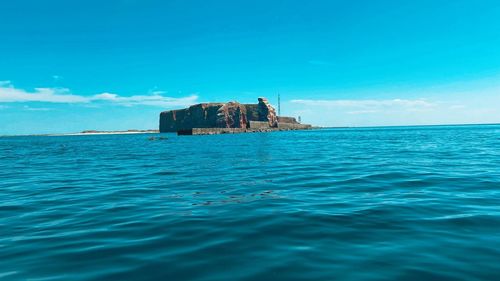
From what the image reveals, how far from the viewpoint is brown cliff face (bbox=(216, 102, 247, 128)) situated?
174 m

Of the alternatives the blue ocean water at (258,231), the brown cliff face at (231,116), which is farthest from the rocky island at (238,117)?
the blue ocean water at (258,231)

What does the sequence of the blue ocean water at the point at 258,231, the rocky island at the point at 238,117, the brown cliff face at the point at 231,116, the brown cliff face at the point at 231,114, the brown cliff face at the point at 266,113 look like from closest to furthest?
the blue ocean water at the point at 258,231, the rocky island at the point at 238,117, the brown cliff face at the point at 231,116, the brown cliff face at the point at 231,114, the brown cliff face at the point at 266,113

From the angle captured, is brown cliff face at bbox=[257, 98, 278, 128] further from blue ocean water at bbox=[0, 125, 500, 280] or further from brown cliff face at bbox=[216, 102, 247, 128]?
blue ocean water at bbox=[0, 125, 500, 280]

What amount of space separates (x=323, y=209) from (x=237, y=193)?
3.56 meters

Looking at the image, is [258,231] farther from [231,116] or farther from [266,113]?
[266,113]

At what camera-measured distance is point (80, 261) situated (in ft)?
16.8

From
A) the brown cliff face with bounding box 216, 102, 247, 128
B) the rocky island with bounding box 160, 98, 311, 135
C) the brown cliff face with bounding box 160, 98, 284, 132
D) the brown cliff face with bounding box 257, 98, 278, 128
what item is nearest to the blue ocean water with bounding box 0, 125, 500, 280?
the rocky island with bounding box 160, 98, 311, 135

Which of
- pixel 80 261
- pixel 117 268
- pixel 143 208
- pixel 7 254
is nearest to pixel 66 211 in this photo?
pixel 143 208

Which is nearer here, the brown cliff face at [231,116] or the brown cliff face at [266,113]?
the brown cliff face at [231,116]

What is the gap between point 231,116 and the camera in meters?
178

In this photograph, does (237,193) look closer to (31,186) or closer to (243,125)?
(31,186)

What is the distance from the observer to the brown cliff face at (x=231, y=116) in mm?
174000

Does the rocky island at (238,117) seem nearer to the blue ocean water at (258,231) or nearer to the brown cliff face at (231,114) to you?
the brown cliff face at (231,114)

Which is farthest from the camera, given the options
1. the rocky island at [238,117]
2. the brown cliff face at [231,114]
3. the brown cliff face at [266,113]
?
the brown cliff face at [266,113]
